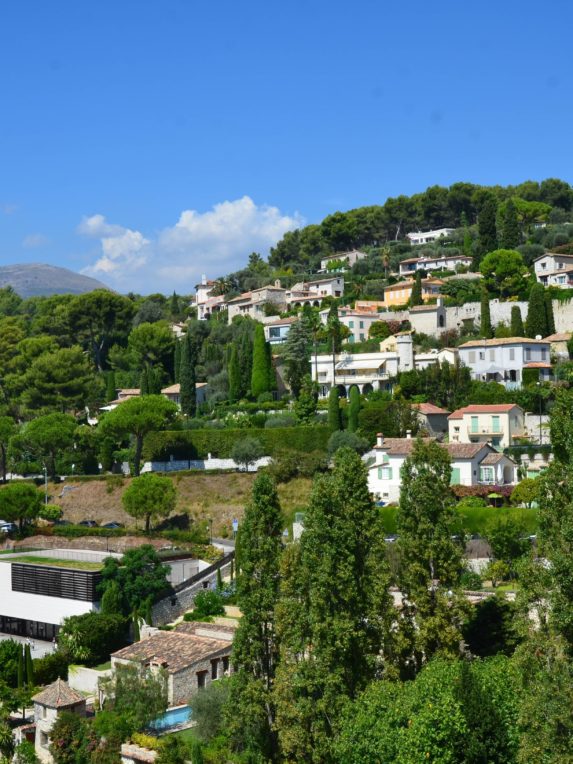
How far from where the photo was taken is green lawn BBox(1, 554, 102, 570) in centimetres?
4264

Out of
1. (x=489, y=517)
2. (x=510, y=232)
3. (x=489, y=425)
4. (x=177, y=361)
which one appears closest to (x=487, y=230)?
(x=510, y=232)

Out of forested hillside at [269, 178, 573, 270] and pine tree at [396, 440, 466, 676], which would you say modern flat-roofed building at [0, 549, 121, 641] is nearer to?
pine tree at [396, 440, 466, 676]

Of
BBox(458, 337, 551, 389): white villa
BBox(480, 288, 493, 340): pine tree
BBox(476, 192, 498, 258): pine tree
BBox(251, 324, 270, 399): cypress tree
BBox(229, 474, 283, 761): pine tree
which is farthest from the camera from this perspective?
BBox(476, 192, 498, 258): pine tree

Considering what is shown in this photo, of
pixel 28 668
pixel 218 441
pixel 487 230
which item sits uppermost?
pixel 487 230

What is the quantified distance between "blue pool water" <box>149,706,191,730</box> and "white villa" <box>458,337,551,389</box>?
36799mm

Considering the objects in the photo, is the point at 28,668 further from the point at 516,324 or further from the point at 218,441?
the point at 516,324

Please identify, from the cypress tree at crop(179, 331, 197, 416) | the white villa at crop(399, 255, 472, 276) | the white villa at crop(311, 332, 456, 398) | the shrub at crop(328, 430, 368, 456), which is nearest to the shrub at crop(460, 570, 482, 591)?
the shrub at crop(328, 430, 368, 456)

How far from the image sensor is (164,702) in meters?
29.6

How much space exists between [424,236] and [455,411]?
214 feet

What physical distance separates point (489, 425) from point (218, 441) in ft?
59.1

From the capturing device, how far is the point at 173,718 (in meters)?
30.2

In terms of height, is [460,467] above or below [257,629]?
above

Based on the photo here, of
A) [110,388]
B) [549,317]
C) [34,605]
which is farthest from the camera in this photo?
[110,388]

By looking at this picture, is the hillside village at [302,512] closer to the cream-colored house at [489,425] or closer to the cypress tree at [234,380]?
the cream-colored house at [489,425]
